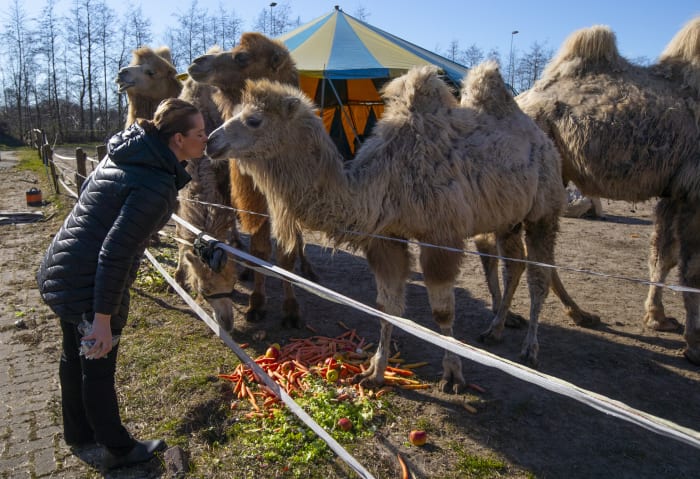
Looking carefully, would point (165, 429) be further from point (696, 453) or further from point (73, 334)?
point (696, 453)

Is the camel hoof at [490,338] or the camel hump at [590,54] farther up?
the camel hump at [590,54]

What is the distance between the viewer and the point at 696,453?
3.40m

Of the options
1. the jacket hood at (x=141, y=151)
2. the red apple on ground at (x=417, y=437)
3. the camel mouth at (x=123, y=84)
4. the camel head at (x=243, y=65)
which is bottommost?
the red apple on ground at (x=417, y=437)

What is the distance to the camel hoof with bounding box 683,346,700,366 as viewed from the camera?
4.77 metres

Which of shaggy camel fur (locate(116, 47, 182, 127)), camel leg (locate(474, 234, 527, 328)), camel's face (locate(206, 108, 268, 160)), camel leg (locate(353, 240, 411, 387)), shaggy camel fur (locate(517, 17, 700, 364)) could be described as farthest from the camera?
shaggy camel fur (locate(116, 47, 182, 127))

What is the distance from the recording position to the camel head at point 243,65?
539 cm

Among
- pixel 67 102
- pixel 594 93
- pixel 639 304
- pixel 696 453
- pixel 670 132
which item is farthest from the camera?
pixel 67 102

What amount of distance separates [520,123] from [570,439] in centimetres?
262

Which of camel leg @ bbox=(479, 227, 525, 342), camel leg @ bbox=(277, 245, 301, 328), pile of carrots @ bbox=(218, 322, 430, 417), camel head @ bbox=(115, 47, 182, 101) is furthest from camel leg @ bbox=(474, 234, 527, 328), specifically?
camel head @ bbox=(115, 47, 182, 101)

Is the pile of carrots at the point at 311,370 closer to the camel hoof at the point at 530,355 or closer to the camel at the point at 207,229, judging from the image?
the camel at the point at 207,229

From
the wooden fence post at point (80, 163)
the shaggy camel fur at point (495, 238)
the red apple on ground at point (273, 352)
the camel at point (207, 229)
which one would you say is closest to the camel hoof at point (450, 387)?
the shaggy camel fur at point (495, 238)

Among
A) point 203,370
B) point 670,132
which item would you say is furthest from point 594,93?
point 203,370

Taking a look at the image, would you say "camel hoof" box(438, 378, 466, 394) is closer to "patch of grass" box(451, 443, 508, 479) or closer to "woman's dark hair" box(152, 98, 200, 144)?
"patch of grass" box(451, 443, 508, 479)

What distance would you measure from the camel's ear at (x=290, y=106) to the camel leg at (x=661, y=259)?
4052 millimetres
